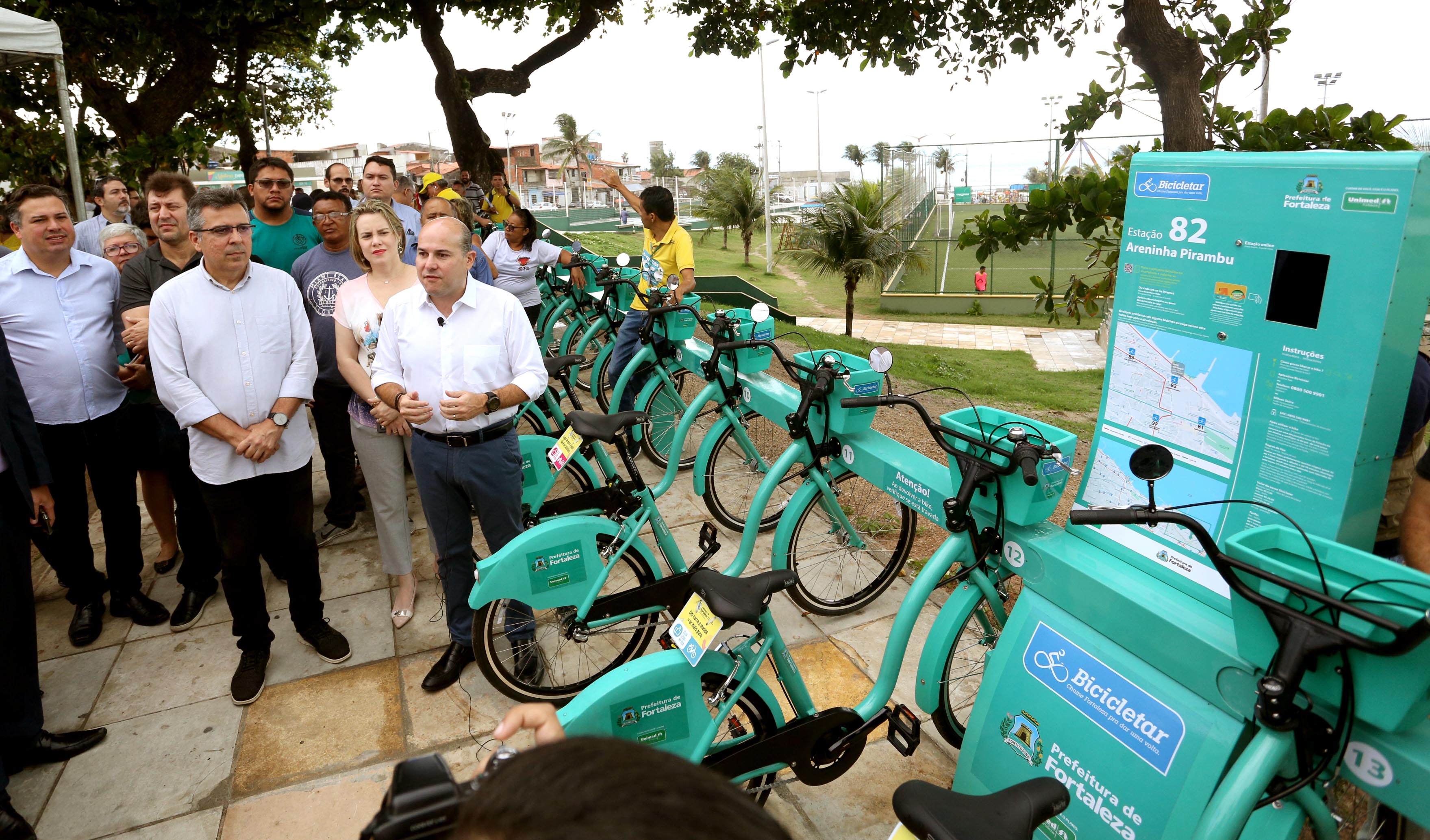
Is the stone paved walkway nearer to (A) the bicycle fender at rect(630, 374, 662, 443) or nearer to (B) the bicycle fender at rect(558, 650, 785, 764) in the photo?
(A) the bicycle fender at rect(630, 374, 662, 443)

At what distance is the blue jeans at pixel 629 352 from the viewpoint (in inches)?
205

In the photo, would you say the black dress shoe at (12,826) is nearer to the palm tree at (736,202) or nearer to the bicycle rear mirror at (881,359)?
the bicycle rear mirror at (881,359)

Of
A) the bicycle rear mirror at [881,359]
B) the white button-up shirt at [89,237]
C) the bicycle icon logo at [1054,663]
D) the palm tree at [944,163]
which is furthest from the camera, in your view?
the palm tree at [944,163]

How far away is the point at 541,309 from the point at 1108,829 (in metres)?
6.88

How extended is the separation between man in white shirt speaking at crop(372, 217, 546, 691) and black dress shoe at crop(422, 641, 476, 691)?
31 cm

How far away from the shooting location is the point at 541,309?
25.9 feet

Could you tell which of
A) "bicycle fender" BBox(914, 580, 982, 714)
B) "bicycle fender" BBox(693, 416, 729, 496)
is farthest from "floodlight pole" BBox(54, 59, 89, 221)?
"bicycle fender" BBox(914, 580, 982, 714)

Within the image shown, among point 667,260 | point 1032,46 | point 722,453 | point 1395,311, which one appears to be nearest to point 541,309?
point 667,260

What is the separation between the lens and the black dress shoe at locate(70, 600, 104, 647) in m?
3.57

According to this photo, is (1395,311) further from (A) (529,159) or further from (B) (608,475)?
(A) (529,159)

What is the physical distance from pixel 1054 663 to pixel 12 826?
302 centimetres

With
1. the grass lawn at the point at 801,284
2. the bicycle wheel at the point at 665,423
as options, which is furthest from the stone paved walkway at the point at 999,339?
the bicycle wheel at the point at 665,423

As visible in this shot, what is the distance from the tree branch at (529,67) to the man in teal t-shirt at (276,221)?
7.79 metres

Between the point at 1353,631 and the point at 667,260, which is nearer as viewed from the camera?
the point at 1353,631
